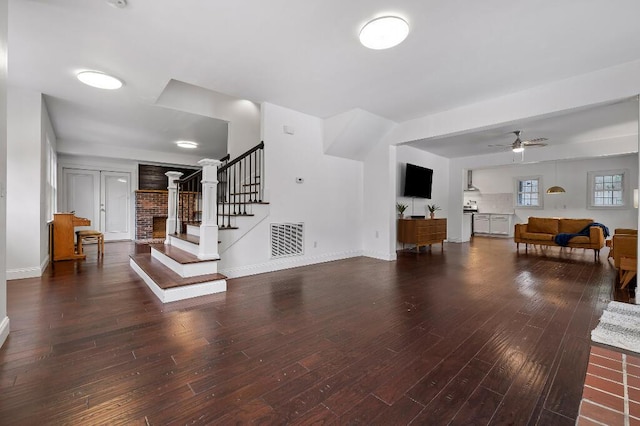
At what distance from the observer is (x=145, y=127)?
5719 mm

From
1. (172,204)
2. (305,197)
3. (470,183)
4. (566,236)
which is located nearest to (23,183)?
(172,204)

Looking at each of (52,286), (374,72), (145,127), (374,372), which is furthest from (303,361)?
(145,127)

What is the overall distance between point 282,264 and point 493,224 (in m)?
9.13

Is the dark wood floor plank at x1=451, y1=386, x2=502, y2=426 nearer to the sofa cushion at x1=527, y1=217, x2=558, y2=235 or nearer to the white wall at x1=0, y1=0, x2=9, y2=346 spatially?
the white wall at x1=0, y1=0, x2=9, y2=346

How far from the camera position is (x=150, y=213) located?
8.18 metres

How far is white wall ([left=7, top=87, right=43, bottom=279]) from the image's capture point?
3688 mm

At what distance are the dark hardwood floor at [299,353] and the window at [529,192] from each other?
7.18 meters

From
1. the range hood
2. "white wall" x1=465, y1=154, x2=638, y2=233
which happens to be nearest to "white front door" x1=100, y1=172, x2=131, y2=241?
the range hood

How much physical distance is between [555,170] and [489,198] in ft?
7.13

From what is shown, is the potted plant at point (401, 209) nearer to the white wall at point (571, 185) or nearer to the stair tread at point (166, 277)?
the stair tread at point (166, 277)

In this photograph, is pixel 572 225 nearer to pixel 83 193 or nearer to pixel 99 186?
pixel 99 186

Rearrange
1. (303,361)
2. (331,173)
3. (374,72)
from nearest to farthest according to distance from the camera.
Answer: (303,361) → (374,72) → (331,173)

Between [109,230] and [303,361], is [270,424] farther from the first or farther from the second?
[109,230]

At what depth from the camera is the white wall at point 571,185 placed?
25.2ft
